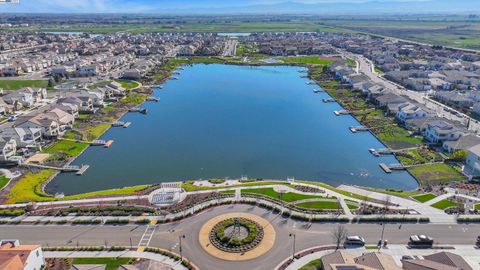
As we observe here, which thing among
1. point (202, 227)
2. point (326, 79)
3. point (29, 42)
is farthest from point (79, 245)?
point (29, 42)

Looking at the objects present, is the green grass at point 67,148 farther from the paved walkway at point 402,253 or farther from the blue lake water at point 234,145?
the paved walkway at point 402,253

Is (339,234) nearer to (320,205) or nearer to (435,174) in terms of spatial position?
Answer: (320,205)

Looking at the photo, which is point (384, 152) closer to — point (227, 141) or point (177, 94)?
point (227, 141)

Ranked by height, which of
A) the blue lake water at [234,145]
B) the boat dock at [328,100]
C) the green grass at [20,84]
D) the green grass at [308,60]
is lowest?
the blue lake water at [234,145]

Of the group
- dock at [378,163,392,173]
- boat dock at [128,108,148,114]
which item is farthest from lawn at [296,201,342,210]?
boat dock at [128,108,148,114]

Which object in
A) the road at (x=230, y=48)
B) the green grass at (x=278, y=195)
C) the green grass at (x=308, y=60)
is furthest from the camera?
the road at (x=230, y=48)

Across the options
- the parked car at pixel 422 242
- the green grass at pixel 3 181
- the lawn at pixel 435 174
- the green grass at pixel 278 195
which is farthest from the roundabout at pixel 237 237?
the green grass at pixel 3 181

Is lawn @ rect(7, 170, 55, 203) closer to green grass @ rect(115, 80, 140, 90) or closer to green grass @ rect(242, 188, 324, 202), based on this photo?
green grass @ rect(242, 188, 324, 202)
